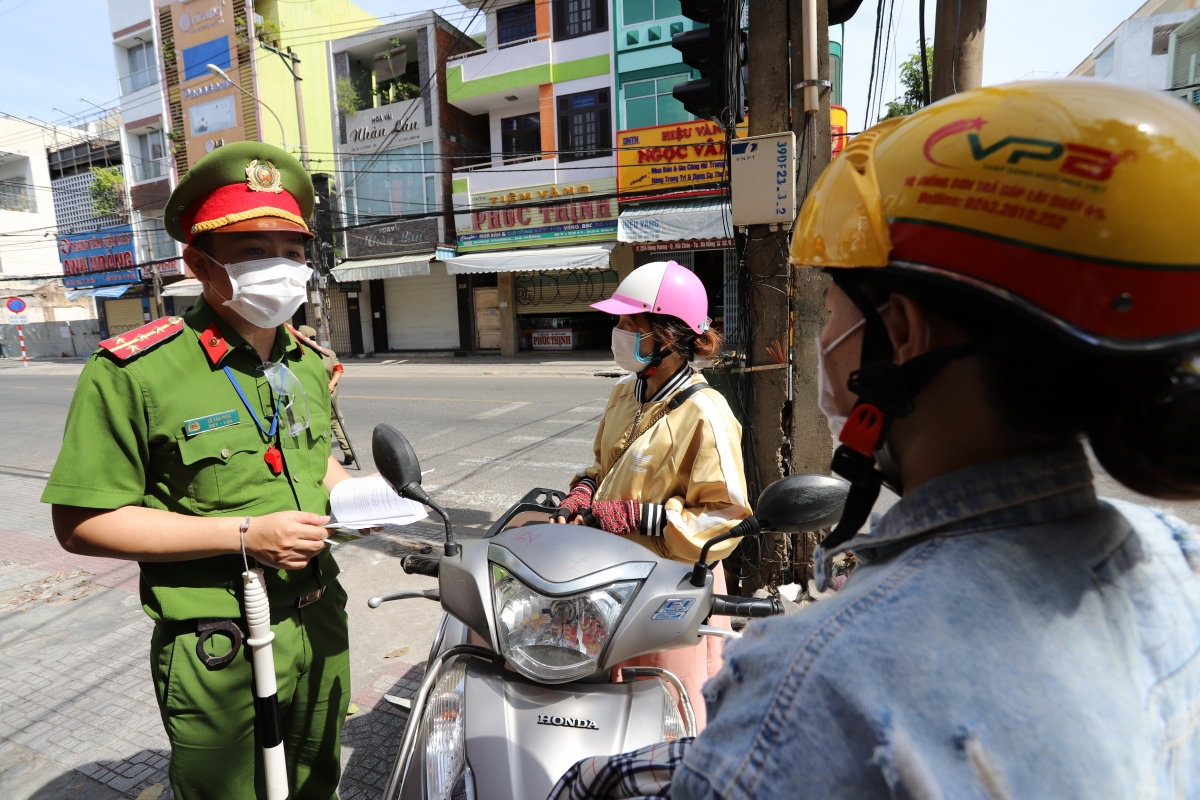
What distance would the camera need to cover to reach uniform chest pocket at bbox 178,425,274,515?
1658 mm

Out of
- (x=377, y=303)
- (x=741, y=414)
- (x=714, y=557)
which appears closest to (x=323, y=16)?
(x=377, y=303)

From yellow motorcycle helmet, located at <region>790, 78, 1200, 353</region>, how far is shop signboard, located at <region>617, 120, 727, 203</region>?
583 inches

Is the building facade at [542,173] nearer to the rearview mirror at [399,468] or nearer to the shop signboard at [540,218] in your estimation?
the shop signboard at [540,218]

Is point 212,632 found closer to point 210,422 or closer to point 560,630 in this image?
point 210,422

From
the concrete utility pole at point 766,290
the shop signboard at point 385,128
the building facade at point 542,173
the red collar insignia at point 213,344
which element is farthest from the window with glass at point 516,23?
the red collar insignia at point 213,344

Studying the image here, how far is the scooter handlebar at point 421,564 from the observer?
68.1 inches

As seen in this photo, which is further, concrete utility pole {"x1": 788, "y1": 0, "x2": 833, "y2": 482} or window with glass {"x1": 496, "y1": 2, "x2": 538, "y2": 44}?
window with glass {"x1": 496, "y1": 2, "x2": 538, "y2": 44}

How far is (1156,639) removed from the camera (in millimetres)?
630

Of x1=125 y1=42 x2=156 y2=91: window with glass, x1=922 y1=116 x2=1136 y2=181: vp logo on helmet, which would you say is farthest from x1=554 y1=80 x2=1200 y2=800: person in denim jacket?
x1=125 y1=42 x2=156 y2=91: window with glass

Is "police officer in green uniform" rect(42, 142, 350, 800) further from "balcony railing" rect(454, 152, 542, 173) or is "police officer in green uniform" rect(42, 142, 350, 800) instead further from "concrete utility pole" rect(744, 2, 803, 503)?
"balcony railing" rect(454, 152, 542, 173)

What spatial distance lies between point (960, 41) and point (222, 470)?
493 centimetres

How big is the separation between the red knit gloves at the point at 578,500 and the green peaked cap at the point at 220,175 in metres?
1.35

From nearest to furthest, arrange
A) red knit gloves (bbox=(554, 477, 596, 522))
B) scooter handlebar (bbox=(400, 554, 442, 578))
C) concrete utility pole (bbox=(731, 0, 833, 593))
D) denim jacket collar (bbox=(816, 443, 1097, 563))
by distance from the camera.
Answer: denim jacket collar (bbox=(816, 443, 1097, 563)) → scooter handlebar (bbox=(400, 554, 442, 578)) → red knit gloves (bbox=(554, 477, 596, 522)) → concrete utility pole (bbox=(731, 0, 833, 593))

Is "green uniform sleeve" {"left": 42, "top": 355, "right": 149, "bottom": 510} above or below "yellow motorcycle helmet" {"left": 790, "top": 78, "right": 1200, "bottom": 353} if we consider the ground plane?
below
